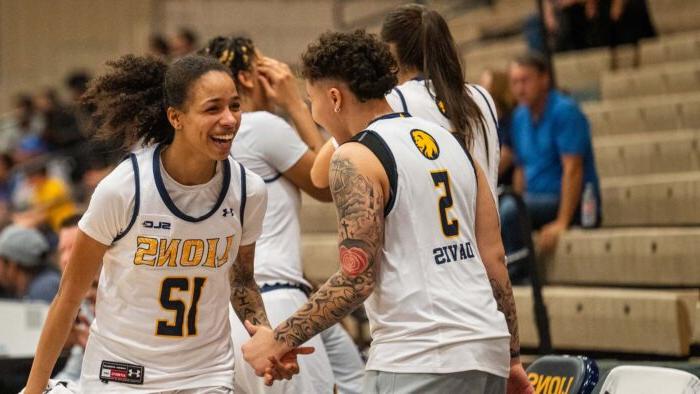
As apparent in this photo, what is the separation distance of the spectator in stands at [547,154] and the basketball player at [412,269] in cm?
342

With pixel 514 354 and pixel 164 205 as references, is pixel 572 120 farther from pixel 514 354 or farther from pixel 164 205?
pixel 164 205

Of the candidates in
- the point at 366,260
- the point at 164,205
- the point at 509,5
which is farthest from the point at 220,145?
the point at 509,5

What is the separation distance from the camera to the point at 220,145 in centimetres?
343

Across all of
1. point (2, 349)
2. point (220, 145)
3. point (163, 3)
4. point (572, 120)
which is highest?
point (163, 3)

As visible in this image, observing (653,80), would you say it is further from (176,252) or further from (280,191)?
(176,252)

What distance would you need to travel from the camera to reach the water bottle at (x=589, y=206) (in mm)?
6801

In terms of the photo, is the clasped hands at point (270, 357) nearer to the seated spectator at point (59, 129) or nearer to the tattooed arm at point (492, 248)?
the tattooed arm at point (492, 248)

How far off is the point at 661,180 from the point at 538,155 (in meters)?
0.78

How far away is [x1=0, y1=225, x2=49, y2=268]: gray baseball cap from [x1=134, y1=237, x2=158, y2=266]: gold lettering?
4.70m

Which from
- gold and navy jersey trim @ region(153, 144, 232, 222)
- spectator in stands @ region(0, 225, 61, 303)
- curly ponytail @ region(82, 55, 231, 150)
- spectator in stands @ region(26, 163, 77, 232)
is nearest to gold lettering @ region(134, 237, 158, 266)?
gold and navy jersey trim @ region(153, 144, 232, 222)

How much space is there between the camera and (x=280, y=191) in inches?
171

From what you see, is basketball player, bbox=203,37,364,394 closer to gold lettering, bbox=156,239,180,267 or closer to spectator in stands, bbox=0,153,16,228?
gold lettering, bbox=156,239,180,267

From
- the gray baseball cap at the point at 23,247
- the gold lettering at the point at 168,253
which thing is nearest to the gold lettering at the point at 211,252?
the gold lettering at the point at 168,253

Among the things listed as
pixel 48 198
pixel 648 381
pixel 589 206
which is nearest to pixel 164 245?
pixel 648 381
